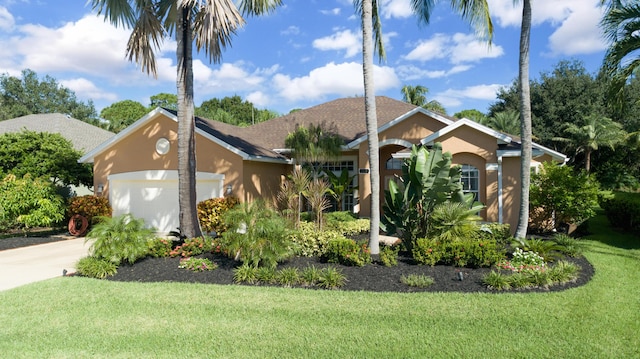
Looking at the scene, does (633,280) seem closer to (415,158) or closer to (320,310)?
(415,158)

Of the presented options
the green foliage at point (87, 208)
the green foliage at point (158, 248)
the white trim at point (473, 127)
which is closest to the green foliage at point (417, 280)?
the green foliage at point (158, 248)

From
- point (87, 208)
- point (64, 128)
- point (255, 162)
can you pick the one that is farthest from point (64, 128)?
point (255, 162)

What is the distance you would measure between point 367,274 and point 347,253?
2.81 ft

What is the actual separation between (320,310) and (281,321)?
2.56ft

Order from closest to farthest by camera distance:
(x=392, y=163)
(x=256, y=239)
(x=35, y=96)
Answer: (x=256, y=239), (x=392, y=163), (x=35, y=96)

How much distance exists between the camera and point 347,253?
9320mm

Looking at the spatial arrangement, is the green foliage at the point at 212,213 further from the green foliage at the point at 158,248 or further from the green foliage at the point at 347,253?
the green foliage at the point at 347,253

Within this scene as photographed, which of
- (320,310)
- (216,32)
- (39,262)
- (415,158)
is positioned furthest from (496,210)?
(39,262)

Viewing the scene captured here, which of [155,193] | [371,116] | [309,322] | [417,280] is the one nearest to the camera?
[309,322]

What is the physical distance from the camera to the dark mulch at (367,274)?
25.5 feet

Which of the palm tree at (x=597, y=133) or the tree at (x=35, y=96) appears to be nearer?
the palm tree at (x=597, y=133)

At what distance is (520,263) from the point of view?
29.2ft

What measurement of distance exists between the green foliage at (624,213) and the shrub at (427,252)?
9281 millimetres

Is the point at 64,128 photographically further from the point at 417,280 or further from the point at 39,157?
the point at 417,280
